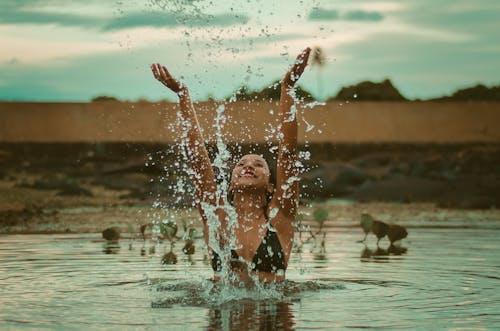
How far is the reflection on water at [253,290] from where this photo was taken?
27.3ft

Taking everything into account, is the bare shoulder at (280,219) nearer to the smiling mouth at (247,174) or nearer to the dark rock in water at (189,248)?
the smiling mouth at (247,174)

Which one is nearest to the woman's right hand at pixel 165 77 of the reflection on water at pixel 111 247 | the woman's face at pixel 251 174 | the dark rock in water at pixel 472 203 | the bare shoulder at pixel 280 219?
the woman's face at pixel 251 174

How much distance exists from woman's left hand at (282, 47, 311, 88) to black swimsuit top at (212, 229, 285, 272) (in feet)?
4.10

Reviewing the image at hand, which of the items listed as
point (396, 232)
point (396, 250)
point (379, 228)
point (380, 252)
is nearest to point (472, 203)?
point (379, 228)

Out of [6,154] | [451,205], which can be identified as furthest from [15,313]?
[6,154]

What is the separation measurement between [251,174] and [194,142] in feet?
2.01

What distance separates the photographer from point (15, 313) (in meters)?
8.70

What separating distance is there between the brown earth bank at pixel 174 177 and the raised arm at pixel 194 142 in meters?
11.1

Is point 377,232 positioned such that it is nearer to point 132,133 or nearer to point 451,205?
point 451,205

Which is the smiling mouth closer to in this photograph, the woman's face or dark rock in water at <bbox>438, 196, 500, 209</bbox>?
the woman's face

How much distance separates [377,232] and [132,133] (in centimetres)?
2123

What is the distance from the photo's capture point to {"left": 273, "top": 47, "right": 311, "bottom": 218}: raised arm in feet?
31.1

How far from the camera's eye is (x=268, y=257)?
977 centimetres

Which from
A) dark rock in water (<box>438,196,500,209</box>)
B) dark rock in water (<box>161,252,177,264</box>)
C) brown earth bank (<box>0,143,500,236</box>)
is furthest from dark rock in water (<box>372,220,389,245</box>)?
dark rock in water (<box>438,196,500,209</box>)
